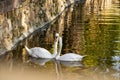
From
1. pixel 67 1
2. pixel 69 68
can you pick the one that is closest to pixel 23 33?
pixel 69 68

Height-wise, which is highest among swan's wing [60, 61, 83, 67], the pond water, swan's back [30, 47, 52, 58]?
swan's back [30, 47, 52, 58]

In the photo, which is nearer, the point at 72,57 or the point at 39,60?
the point at 72,57

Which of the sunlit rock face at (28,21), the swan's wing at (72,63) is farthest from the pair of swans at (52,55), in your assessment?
the sunlit rock face at (28,21)

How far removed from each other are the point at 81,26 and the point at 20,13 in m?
5.92

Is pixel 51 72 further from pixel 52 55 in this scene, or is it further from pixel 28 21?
pixel 28 21

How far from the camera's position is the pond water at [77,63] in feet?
58.5

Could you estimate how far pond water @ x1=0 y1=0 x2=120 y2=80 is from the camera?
17.8 meters

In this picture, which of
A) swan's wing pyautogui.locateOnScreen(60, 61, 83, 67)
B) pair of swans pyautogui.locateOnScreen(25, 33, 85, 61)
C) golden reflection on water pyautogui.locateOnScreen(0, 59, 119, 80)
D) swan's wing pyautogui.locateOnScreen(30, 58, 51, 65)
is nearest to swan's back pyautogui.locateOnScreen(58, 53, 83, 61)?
pair of swans pyautogui.locateOnScreen(25, 33, 85, 61)

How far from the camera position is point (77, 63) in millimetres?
20438

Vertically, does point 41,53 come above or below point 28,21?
below

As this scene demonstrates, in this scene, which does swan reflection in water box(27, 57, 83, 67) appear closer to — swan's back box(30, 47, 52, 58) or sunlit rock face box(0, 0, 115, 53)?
swan's back box(30, 47, 52, 58)

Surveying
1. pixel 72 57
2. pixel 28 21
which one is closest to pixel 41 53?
pixel 72 57

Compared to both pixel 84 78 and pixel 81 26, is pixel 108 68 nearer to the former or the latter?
pixel 84 78

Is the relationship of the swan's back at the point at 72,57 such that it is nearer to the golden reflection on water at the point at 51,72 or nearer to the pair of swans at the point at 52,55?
the pair of swans at the point at 52,55
